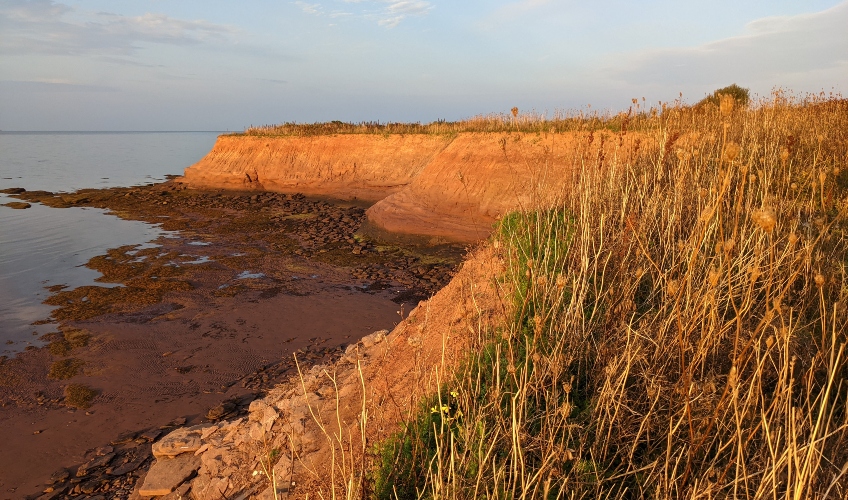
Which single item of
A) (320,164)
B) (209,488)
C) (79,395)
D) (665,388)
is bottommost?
(79,395)

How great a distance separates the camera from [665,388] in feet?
10.4

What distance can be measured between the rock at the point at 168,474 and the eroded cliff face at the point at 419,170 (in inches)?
191

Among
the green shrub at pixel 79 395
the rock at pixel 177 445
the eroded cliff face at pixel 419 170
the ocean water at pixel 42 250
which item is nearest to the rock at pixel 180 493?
the rock at pixel 177 445

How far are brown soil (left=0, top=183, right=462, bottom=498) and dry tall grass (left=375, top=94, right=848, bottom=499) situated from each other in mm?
1504

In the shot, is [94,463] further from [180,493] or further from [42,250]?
Answer: [42,250]

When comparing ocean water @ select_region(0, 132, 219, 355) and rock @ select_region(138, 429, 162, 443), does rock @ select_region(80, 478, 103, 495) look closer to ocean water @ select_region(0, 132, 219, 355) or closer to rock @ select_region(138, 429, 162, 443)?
rock @ select_region(138, 429, 162, 443)

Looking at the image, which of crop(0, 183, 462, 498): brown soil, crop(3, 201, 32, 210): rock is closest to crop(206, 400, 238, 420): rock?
crop(0, 183, 462, 498): brown soil

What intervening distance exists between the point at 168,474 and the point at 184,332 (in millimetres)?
5518

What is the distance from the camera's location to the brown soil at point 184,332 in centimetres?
731

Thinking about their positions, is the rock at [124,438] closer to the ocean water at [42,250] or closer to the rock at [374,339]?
the rock at [374,339]

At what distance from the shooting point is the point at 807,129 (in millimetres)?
8875

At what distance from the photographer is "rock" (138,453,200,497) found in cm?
561

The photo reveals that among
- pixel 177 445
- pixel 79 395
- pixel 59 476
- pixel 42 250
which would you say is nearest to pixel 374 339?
pixel 177 445

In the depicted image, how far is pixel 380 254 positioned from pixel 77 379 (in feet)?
32.2
